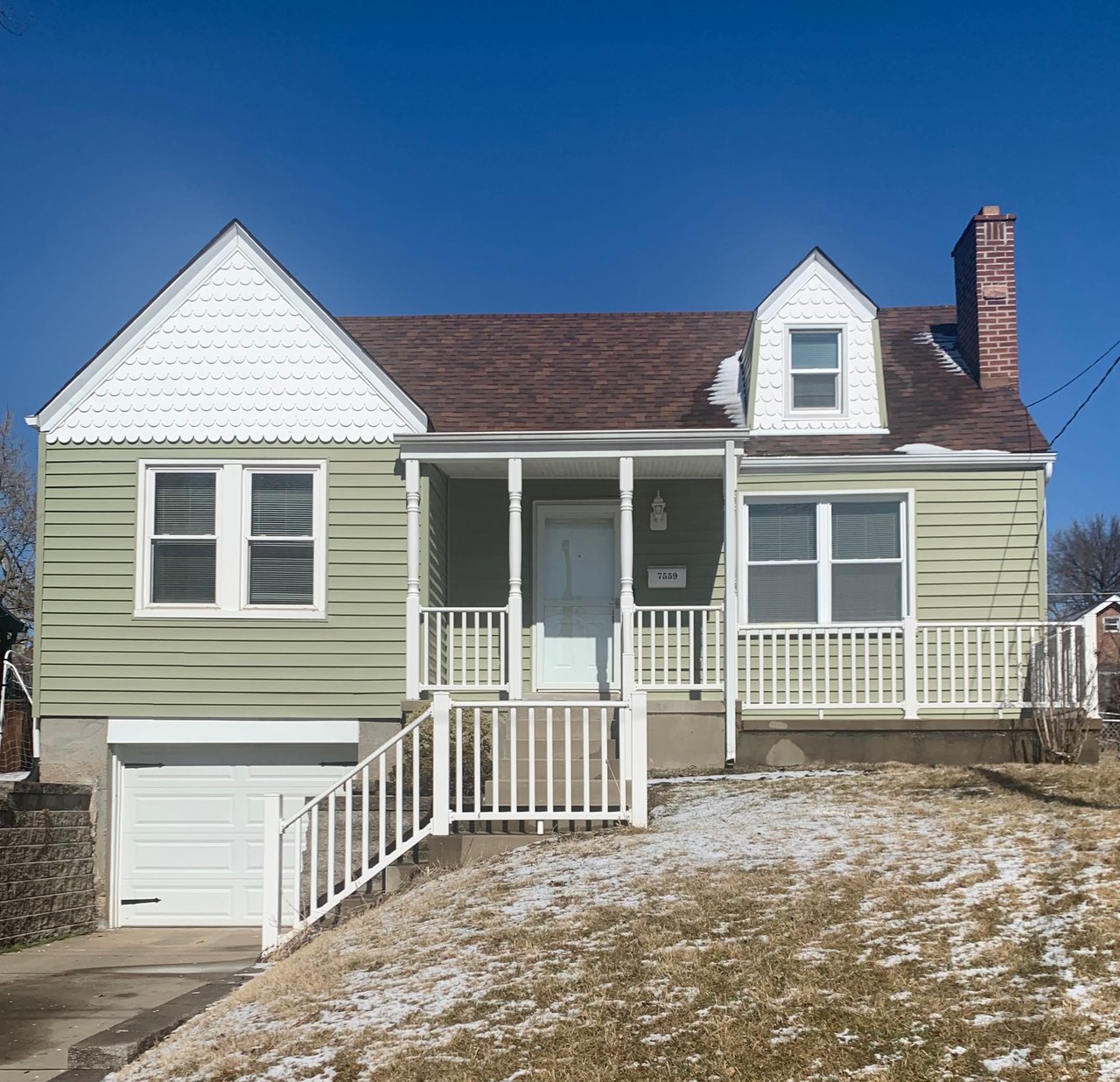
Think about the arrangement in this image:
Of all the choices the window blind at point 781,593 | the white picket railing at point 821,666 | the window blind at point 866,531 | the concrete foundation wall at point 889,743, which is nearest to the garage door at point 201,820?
the concrete foundation wall at point 889,743

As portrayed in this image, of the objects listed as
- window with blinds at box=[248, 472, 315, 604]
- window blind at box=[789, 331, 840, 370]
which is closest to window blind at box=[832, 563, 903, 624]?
window blind at box=[789, 331, 840, 370]

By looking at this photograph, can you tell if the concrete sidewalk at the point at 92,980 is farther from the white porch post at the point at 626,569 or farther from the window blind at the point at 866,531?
the window blind at the point at 866,531

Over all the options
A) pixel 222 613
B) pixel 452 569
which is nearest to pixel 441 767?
pixel 222 613

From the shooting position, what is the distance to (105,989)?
8.80 m

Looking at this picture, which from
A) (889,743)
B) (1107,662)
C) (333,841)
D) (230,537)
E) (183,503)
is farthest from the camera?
(1107,662)

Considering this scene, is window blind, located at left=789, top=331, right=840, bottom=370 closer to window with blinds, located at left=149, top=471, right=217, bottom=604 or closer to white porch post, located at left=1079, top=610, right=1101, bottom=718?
white porch post, located at left=1079, top=610, right=1101, bottom=718

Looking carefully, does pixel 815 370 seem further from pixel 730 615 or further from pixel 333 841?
pixel 333 841

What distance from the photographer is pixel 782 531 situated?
14.3 m

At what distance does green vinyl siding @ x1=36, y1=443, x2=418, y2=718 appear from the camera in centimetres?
1270

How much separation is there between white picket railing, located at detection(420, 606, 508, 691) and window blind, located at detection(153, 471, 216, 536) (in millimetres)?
2497

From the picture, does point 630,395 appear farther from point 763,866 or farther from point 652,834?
point 763,866

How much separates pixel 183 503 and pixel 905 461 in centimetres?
774

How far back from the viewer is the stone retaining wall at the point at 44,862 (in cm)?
1102

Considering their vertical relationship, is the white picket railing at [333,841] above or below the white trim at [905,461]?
below
